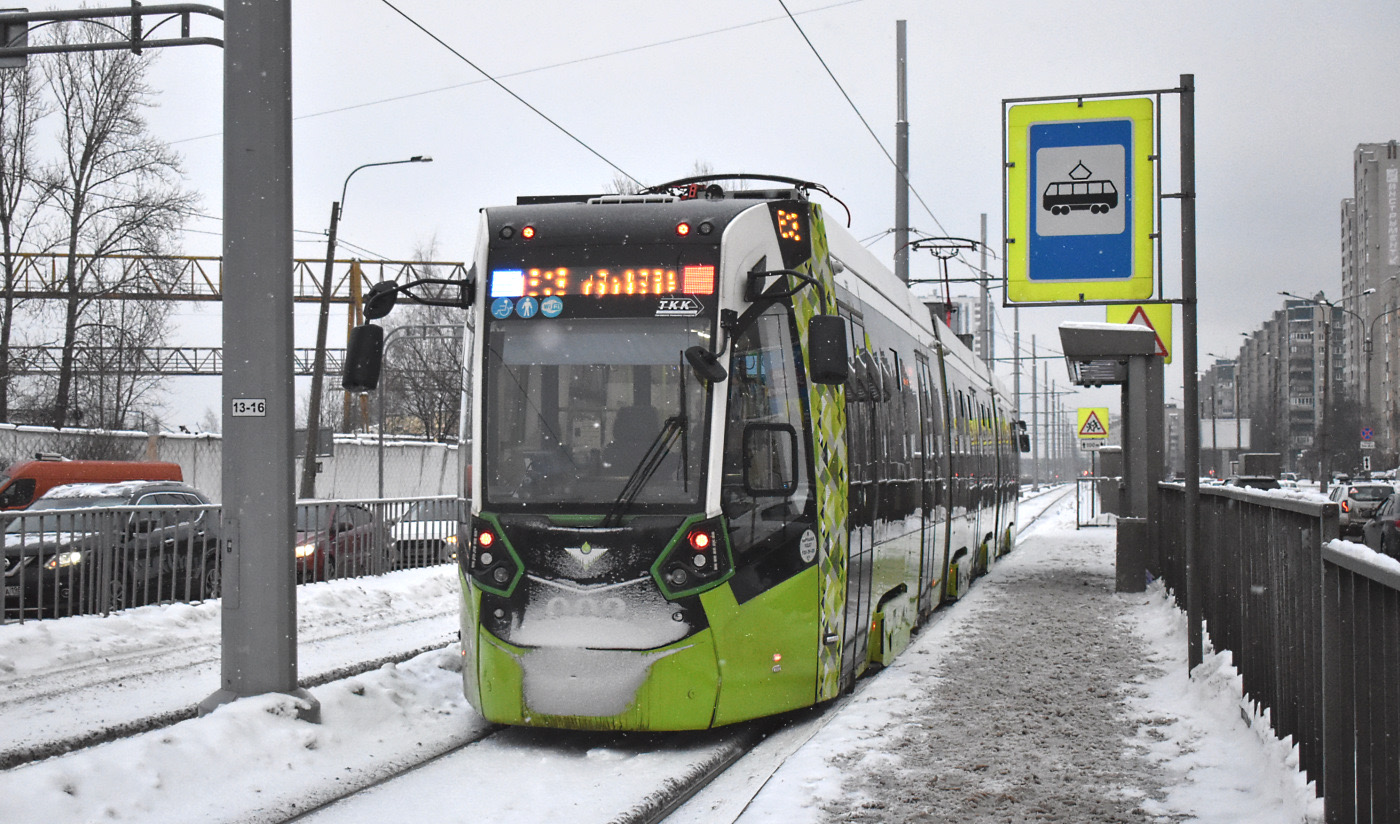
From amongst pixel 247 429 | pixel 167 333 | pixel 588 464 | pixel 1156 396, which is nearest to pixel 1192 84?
pixel 588 464

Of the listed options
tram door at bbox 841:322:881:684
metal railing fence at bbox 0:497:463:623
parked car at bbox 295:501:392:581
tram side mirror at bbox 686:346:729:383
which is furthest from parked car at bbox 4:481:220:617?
tram side mirror at bbox 686:346:729:383

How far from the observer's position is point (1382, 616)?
4.24 m

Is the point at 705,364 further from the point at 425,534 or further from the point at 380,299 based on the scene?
the point at 425,534

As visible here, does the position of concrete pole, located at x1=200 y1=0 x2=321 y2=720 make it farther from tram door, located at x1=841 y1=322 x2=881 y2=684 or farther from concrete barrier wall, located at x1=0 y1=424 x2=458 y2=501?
concrete barrier wall, located at x1=0 y1=424 x2=458 y2=501

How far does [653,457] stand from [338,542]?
11201mm

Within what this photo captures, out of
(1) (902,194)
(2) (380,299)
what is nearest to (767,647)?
(2) (380,299)

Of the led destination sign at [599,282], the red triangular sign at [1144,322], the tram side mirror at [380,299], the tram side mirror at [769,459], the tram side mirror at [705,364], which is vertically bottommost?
the tram side mirror at [769,459]

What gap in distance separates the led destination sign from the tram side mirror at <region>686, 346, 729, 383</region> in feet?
1.42

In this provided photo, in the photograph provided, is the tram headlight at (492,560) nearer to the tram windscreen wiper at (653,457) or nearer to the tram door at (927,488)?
the tram windscreen wiper at (653,457)

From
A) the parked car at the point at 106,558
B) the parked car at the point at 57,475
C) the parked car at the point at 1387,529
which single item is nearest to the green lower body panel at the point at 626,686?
the parked car at the point at 106,558

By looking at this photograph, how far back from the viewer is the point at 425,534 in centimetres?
2017

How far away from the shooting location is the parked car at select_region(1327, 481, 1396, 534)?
2923cm

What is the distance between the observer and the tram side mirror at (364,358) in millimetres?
7859

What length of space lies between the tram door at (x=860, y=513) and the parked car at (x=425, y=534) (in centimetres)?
1086
